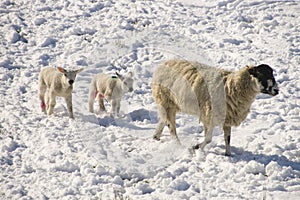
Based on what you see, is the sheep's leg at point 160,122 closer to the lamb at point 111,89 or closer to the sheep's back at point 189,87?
the sheep's back at point 189,87

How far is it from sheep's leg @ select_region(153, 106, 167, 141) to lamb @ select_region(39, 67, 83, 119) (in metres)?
1.90

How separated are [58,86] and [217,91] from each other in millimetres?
3431

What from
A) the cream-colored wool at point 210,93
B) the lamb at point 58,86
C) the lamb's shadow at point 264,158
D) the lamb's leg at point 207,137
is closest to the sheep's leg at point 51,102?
the lamb at point 58,86

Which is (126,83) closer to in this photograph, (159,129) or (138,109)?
(138,109)

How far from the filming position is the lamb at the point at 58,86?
352 inches

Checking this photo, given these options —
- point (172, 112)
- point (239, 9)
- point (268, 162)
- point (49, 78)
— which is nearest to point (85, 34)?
point (49, 78)

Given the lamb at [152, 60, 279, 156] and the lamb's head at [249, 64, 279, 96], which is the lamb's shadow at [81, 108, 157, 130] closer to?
the lamb at [152, 60, 279, 156]

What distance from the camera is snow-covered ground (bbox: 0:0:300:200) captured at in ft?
Result: 21.5

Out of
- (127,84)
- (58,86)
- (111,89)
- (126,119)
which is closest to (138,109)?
(126,119)

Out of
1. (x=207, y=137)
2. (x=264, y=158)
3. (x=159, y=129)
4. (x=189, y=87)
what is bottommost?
(x=159, y=129)

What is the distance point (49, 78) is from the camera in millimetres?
9289

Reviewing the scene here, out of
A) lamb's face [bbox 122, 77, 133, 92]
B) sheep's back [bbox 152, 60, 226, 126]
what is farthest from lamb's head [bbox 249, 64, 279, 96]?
lamb's face [bbox 122, 77, 133, 92]

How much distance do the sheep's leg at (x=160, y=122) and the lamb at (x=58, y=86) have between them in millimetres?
1899

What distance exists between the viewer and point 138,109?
30.5 feet
